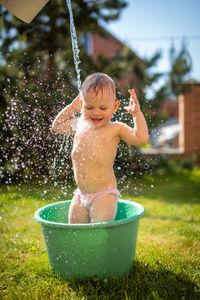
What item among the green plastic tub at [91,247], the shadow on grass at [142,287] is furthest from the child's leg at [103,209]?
the shadow on grass at [142,287]

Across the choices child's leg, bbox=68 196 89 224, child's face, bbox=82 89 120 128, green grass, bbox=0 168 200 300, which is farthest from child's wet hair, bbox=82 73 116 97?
green grass, bbox=0 168 200 300

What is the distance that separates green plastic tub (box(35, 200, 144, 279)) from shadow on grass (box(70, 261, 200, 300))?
0.16 ft

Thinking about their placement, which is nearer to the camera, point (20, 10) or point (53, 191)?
point (20, 10)

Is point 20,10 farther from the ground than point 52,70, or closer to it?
farther from the ground

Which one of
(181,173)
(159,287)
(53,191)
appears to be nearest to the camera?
(159,287)

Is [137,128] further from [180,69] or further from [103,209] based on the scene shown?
[180,69]

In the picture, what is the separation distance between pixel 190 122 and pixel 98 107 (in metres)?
6.23

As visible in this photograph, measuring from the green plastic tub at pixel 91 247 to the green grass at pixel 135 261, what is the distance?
6cm

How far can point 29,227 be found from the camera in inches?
115

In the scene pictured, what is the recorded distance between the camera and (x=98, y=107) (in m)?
1.82

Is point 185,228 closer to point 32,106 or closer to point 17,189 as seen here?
point 32,106

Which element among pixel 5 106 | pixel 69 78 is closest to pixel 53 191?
pixel 69 78

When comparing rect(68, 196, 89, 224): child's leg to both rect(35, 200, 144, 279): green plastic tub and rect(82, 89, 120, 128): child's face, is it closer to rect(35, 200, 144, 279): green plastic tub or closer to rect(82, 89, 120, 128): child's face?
rect(35, 200, 144, 279): green plastic tub

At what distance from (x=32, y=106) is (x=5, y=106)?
3.50 feet
